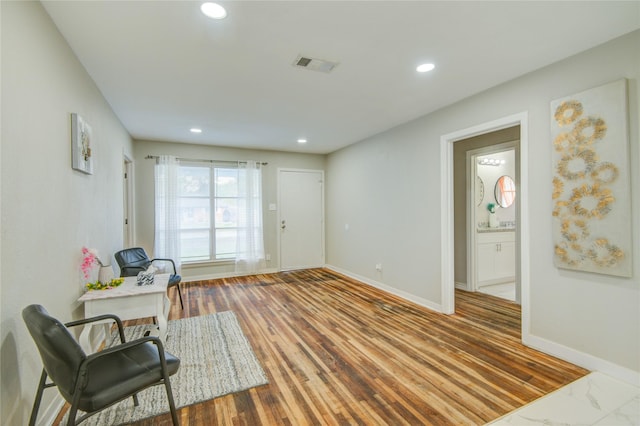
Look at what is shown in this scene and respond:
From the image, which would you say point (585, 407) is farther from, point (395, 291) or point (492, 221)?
point (492, 221)

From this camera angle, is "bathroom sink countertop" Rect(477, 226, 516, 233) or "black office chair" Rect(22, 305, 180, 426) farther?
"bathroom sink countertop" Rect(477, 226, 516, 233)

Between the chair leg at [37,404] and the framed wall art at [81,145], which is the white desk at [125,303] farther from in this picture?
the framed wall art at [81,145]

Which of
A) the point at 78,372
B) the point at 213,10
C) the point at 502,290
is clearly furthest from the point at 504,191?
the point at 78,372

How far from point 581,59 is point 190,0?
2.98m

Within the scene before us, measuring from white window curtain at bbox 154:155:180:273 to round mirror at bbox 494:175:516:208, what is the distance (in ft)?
19.3

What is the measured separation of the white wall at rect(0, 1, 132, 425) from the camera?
1.43 metres

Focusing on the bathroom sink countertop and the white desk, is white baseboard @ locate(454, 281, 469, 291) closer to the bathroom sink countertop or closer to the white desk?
the bathroom sink countertop

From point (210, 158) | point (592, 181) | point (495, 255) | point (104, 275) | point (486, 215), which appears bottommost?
point (495, 255)

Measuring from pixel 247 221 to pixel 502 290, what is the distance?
4656 millimetres

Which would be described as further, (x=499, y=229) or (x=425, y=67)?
(x=499, y=229)

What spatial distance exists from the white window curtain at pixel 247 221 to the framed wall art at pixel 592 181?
471 centimetres

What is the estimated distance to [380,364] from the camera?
2.46 meters

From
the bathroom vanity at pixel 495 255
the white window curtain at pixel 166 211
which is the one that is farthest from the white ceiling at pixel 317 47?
the bathroom vanity at pixel 495 255

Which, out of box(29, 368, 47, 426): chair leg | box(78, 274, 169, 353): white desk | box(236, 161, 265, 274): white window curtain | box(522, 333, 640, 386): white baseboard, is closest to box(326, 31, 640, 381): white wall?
box(522, 333, 640, 386): white baseboard
